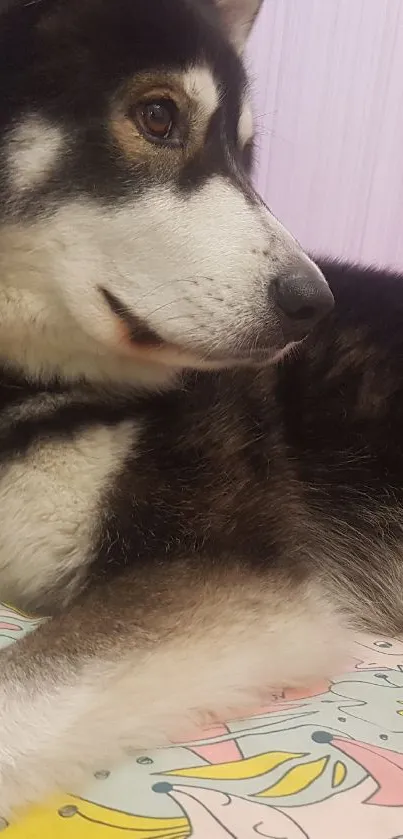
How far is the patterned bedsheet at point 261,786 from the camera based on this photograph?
67 centimetres

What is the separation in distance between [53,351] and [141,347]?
143 millimetres

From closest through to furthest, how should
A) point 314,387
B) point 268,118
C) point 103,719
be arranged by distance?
point 103,719, point 314,387, point 268,118

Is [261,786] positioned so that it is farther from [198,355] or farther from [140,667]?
[198,355]

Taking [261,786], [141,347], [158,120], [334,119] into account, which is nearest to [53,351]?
[141,347]

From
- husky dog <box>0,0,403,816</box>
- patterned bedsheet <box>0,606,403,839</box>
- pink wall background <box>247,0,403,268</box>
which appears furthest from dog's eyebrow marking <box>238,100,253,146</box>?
pink wall background <box>247,0,403,268</box>

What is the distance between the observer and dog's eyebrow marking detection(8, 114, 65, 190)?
1092mm

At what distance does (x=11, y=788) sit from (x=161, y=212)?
2.45ft

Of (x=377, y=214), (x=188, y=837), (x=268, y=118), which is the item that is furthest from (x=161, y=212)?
(x=377, y=214)

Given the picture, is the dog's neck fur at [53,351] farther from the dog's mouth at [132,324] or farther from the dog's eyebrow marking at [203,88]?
the dog's eyebrow marking at [203,88]

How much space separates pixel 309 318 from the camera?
1.09 metres

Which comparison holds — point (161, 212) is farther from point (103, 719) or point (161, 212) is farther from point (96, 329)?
point (103, 719)

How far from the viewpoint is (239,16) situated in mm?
1488

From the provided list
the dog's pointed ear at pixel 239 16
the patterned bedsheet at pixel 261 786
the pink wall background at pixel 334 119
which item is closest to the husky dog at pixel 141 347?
the patterned bedsheet at pixel 261 786

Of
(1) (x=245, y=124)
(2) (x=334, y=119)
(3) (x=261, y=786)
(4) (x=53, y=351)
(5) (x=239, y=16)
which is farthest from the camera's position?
(2) (x=334, y=119)
